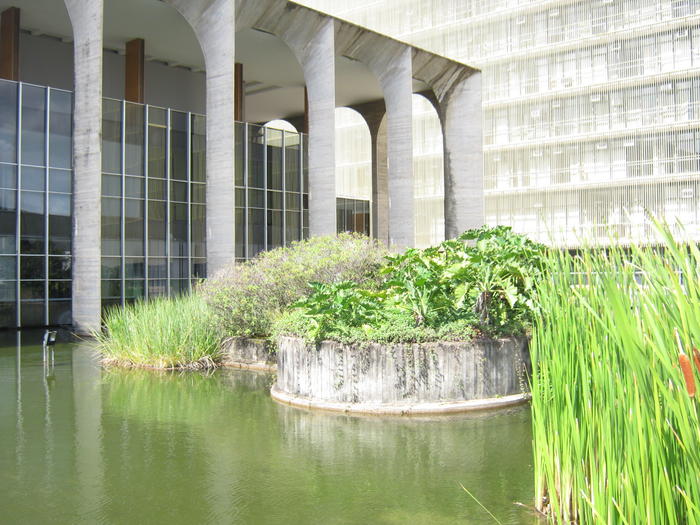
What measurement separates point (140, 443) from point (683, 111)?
4225cm

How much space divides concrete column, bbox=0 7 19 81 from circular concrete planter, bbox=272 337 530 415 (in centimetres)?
1820

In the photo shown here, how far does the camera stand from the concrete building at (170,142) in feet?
68.7

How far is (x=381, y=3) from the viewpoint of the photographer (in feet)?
186

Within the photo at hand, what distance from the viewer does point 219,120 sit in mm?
21406

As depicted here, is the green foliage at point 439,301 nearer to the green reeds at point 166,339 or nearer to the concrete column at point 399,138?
the green reeds at point 166,339

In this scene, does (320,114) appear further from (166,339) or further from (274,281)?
(166,339)

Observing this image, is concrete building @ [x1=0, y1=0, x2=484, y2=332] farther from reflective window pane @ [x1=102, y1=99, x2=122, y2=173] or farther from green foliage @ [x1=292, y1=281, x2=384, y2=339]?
green foliage @ [x1=292, y1=281, x2=384, y2=339]

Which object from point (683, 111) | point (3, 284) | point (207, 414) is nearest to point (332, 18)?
point (3, 284)

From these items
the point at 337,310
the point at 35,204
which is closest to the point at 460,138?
the point at 35,204

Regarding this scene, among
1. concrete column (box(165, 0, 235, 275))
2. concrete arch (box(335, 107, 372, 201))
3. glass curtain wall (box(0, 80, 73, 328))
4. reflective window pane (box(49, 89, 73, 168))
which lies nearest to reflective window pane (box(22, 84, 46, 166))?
glass curtain wall (box(0, 80, 73, 328))

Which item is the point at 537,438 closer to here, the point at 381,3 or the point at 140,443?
the point at 140,443

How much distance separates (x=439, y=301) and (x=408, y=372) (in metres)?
1.25

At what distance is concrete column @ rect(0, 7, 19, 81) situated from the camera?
75.6ft

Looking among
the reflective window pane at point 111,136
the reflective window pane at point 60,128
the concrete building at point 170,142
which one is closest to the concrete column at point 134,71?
the concrete building at point 170,142
